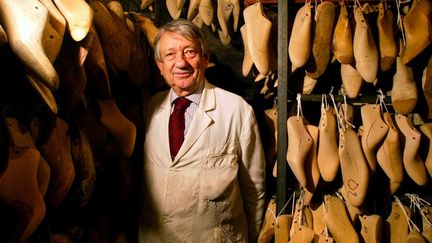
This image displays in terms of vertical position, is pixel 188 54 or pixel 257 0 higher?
pixel 257 0

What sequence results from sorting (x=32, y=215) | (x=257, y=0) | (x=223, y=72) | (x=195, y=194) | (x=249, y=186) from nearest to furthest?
(x=32, y=215) → (x=195, y=194) → (x=249, y=186) → (x=257, y=0) → (x=223, y=72)

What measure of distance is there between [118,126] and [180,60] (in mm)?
325

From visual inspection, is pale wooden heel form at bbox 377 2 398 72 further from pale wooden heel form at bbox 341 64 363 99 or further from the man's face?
the man's face

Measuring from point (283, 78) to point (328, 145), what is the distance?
332 millimetres

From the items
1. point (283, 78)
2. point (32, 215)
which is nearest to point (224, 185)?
point (283, 78)

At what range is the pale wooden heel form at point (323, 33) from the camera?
1.57m

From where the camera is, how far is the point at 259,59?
5.26 feet

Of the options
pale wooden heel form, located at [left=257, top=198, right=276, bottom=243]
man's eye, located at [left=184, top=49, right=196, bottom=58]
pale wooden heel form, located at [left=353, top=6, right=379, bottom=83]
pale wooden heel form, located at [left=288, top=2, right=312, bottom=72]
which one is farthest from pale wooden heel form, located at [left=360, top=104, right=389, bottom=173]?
man's eye, located at [left=184, top=49, right=196, bottom=58]

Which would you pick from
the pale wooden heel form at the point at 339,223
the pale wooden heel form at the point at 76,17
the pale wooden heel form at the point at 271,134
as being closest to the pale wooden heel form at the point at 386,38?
the pale wooden heel form at the point at 271,134

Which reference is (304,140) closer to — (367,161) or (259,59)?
(367,161)

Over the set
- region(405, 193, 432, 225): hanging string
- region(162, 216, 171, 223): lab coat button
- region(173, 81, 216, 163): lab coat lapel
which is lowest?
region(405, 193, 432, 225): hanging string

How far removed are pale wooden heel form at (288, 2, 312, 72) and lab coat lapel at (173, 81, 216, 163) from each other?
0.38 m

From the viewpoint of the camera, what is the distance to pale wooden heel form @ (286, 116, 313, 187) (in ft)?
5.04

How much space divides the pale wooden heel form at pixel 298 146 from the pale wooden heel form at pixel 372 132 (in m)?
0.22
